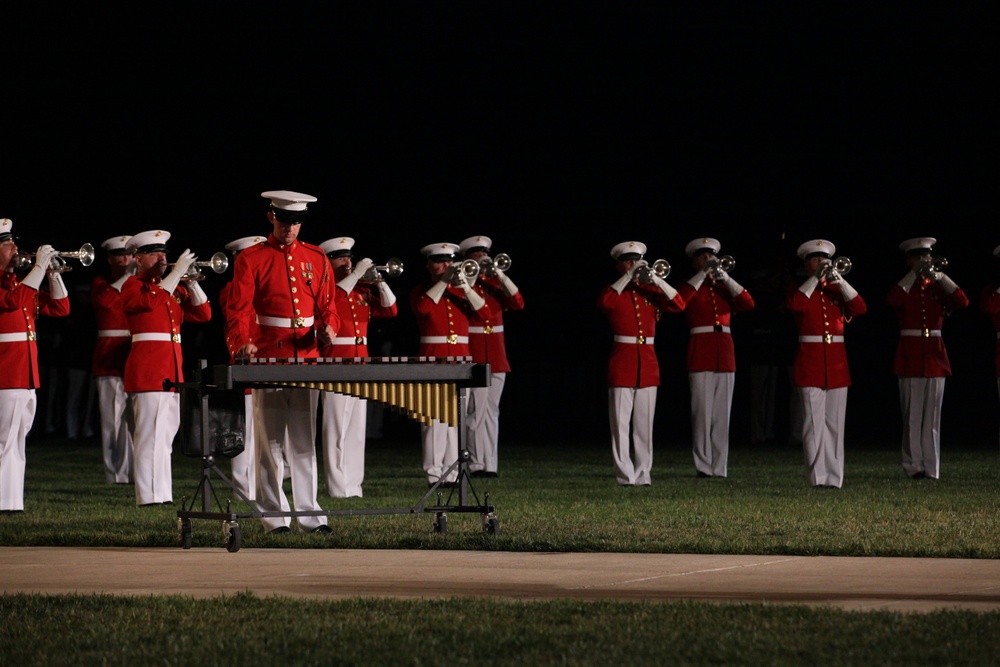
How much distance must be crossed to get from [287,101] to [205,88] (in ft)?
4.03

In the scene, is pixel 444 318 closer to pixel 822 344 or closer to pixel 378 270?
pixel 378 270

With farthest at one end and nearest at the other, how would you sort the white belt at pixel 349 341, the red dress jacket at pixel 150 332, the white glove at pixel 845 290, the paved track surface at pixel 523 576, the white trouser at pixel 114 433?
the white trouser at pixel 114 433
the white glove at pixel 845 290
the white belt at pixel 349 341
the red dress jacket at pixel 150 332
the paved track surface at pixel 523 576

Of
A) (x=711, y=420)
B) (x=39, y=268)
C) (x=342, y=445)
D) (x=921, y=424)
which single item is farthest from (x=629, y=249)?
(x=39, y=268)

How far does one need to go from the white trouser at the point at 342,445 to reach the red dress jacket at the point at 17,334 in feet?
6.28

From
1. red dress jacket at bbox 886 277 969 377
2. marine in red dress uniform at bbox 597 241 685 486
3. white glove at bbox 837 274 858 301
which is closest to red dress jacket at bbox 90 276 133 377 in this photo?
marine in red dress uniform at bbox 597 241 685 486

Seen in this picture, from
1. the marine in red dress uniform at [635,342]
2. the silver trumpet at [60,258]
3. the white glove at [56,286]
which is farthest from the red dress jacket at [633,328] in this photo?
the white glove at [56,286]

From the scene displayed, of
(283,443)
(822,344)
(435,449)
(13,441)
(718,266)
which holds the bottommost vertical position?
(435,449)

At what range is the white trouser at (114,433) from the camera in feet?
43.7

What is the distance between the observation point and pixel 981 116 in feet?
78.7

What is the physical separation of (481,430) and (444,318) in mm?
1137

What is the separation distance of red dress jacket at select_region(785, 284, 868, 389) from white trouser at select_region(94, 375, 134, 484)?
17.4 feet

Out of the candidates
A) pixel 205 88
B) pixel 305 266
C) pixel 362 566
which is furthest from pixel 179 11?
pixel 362 566

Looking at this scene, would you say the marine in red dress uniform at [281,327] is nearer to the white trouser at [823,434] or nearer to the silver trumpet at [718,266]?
the white trouser at [823,434]

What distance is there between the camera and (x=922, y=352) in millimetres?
13078
